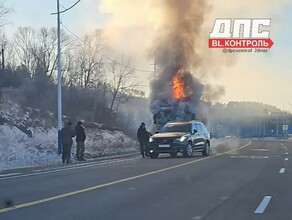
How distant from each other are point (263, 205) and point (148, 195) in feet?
8.54

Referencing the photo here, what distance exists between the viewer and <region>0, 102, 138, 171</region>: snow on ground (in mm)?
27061

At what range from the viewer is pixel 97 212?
9766 mm

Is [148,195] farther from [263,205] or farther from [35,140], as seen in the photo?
[35,140]

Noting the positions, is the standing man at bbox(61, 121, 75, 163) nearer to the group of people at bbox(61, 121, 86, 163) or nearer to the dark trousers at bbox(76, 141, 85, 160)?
the group of people at bbox(61, 121, 86, 163)

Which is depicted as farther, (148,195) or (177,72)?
(177,72)

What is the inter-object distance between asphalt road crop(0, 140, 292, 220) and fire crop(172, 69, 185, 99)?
2136 centimetres

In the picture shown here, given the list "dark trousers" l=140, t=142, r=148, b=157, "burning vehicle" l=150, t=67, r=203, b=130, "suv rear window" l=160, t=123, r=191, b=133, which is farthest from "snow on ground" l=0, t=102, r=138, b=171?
"suv rear window" l=160, t=123, r=191, b=133

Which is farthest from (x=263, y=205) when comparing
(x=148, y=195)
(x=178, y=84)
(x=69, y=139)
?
(x=178, y=84)

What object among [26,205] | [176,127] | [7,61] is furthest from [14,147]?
[7,61]

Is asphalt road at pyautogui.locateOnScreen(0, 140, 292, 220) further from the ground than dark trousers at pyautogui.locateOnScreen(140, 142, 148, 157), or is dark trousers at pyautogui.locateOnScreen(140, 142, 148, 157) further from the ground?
dark trousers at pyautogui.locateOnScreen(140, 142, 148, 157)

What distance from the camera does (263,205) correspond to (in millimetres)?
10828

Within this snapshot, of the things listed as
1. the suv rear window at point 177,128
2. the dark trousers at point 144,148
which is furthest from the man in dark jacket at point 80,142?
the suv rear window at point 177,128

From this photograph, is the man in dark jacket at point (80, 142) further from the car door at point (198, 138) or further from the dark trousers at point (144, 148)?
the car door at point (198, 138)

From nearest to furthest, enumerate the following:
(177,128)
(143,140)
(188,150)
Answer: (188,150) → (143,140) → (177,128)
